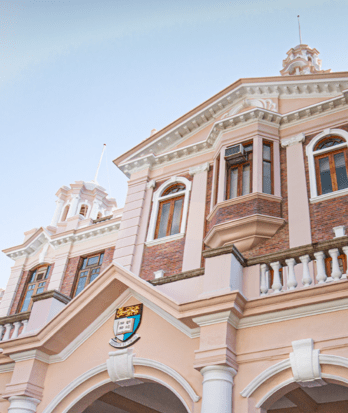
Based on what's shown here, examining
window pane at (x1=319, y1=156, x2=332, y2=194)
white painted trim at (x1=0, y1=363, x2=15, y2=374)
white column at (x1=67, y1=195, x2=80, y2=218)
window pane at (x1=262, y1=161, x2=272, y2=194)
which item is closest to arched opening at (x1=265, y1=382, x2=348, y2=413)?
window pane at (x1=319, y1=156, x2=332, y2=194)

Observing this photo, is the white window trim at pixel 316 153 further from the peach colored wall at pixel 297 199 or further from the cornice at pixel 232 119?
the cornice at pixel 232 119

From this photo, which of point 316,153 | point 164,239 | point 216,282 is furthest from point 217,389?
point 316,153

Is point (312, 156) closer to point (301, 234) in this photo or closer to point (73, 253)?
point (301, 234)

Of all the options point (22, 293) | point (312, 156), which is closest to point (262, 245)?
point (312, 156)

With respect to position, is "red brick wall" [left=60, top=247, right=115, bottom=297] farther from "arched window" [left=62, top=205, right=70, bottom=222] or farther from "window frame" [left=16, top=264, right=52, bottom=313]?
"arched window" [left=62, top=205, right=70, bottom=222]

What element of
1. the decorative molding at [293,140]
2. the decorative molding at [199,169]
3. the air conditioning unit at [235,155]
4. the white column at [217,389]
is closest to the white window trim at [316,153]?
the decorative molding at [293,140]

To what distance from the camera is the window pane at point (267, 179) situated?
13.6 metres

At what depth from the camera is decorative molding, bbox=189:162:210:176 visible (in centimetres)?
1545

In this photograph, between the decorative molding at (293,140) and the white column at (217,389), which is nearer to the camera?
the white column at (217,389)

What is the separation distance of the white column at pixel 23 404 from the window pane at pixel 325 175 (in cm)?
870

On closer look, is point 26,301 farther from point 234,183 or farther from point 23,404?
point 234,183

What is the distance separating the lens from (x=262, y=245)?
12.6 metres

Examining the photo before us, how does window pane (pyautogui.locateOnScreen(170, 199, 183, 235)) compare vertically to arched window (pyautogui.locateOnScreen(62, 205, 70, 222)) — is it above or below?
below

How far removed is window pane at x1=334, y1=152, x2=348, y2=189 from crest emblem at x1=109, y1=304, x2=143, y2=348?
20.3 feet
